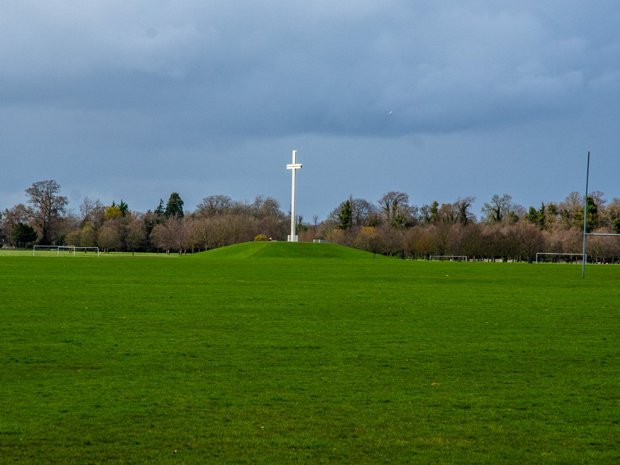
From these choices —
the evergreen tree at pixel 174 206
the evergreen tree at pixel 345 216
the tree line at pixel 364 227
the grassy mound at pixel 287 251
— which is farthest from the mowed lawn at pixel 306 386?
the evergreen tree at pixel 174 206

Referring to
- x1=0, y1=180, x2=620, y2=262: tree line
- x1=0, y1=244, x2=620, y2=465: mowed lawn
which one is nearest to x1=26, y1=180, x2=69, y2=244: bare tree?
x1=0, y1=180, x2=620, y2=262: tree line

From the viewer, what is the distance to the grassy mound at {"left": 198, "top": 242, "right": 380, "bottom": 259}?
91188 mm

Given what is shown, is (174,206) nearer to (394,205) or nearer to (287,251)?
(394,205)

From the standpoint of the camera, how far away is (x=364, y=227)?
142375 millimetres

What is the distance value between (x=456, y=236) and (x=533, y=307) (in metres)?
100

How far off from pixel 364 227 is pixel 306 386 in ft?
435

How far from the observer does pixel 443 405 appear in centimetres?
927

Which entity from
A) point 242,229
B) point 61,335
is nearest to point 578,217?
point 242,229

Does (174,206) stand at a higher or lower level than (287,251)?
higher

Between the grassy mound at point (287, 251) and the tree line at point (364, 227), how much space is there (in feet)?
88.2

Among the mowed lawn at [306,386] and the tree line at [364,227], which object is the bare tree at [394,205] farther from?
the mowed lawn at [306,386]

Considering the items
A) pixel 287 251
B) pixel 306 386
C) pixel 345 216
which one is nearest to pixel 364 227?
pixel 345 216

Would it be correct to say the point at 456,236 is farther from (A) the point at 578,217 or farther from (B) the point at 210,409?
(B) the point at 210,409

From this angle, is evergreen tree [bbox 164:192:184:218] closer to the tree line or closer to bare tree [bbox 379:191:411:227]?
the tree line
